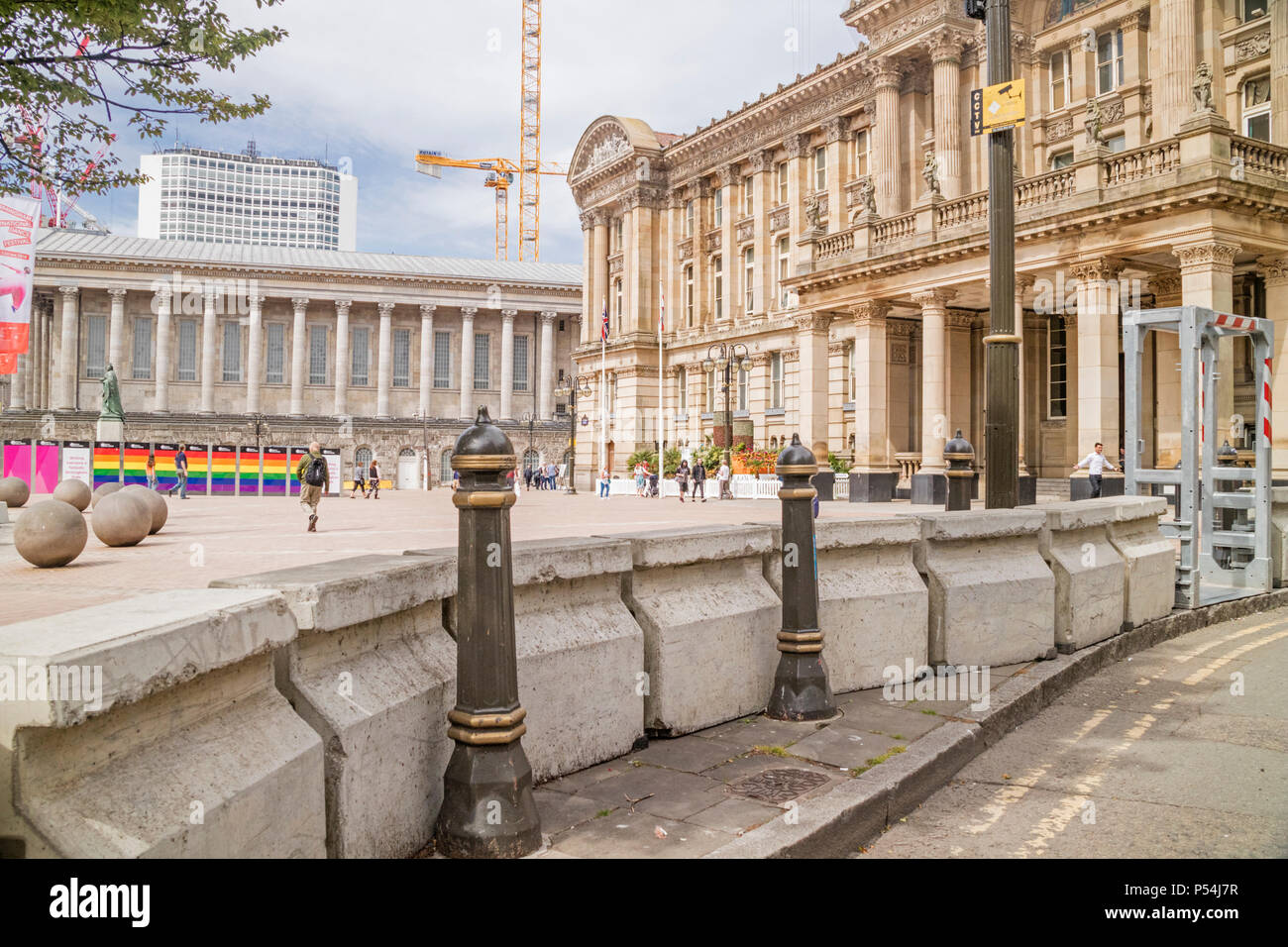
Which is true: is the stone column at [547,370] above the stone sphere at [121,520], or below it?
above

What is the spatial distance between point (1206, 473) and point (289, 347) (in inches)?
3596

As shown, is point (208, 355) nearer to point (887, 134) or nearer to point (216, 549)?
point (887, 134)

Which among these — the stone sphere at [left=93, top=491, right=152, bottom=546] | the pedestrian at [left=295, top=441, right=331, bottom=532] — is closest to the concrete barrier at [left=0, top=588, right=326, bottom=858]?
the stone sphere at [left=93, top=491, right=152, bottom=546]

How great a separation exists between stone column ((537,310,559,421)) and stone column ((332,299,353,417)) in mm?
18959

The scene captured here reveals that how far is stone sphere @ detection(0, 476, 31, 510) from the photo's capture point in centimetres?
2134

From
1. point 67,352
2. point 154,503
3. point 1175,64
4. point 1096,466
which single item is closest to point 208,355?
point 67,352

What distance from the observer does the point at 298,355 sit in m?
89.8

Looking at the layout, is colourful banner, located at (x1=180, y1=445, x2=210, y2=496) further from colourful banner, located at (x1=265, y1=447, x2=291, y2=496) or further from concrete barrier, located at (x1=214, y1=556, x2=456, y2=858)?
concrete barrier, located at (x1=214, y1=556, x2=456, y2=858)

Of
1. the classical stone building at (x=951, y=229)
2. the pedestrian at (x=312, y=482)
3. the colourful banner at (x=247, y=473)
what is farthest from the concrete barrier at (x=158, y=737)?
the colourful banner at (x=247, y=473)

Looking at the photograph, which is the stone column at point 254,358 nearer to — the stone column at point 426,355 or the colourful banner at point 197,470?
the stone column at point 426,355

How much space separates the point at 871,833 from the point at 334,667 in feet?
8.23

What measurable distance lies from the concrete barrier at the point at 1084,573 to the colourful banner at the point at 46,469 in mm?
40375

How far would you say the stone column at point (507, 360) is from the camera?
94.6m
